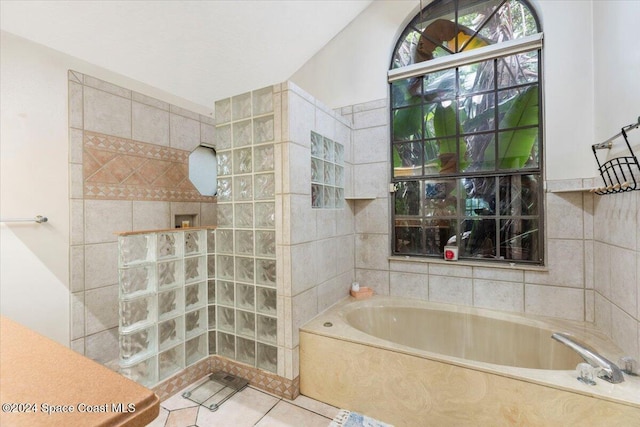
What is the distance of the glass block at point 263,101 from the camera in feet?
6.02

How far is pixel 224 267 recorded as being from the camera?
6.72 ft

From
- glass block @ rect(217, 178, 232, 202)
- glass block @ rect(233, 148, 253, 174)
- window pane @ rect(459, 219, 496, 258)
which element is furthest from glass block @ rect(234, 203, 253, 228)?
window pane @ rect(459, 219, 496, 258)

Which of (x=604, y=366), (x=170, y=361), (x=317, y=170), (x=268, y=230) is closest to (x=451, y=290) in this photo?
(x=604, y=366)

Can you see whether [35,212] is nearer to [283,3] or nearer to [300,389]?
[300,389]

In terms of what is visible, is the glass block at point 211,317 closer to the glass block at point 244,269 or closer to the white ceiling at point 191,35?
the glass block at point 244,269

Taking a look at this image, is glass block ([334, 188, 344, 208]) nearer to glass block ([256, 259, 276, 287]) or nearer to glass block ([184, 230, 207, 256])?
glass block ([256, 259, 276, 287])

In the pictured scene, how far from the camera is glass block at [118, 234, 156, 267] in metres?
1.58

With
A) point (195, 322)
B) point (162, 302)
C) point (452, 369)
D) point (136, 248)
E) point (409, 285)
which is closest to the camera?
point (452, 369)

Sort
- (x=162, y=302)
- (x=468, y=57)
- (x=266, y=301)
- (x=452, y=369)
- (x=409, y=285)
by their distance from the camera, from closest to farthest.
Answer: (x=452, y=369)
(x=162, y=302)
(x=266, y=301)
(x=468, y=57)
(x=409, y=285)

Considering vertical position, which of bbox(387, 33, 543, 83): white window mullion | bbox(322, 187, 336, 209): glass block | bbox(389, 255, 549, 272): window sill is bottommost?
bbox(389, 255, 549, 272): window sill

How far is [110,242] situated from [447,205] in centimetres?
257

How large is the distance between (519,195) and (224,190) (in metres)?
2.16

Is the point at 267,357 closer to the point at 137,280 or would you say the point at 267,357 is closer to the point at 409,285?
the point at 137,280

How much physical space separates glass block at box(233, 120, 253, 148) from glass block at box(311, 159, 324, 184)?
0.47 metres
